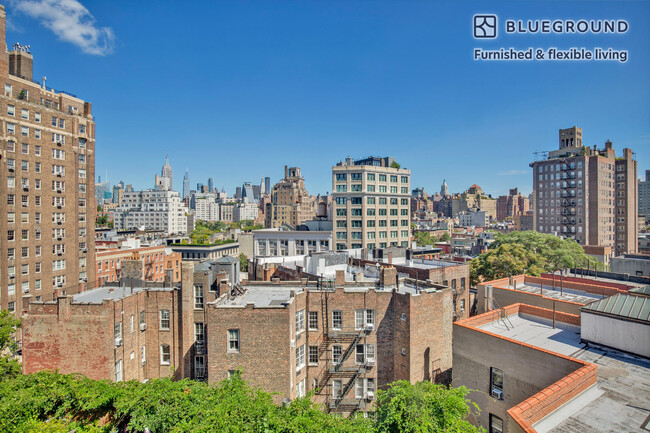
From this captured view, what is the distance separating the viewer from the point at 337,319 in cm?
2848

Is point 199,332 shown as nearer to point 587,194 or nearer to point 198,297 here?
point 198,297

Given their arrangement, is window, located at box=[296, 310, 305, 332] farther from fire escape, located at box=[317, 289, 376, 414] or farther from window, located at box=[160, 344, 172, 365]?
window, located at box=[160, 344, 172, 365]

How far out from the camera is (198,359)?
3058cm

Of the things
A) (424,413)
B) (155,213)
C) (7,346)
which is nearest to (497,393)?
(424,413)

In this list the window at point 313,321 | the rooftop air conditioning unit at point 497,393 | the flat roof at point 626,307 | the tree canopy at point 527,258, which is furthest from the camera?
the tree canopy at point 527,258

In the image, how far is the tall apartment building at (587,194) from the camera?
99.6 metres

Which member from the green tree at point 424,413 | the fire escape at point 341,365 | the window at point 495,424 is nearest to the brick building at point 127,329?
the fire escape at point 341,365

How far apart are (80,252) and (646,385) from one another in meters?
71.2

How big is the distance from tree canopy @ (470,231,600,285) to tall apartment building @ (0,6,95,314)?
59368 millimetres

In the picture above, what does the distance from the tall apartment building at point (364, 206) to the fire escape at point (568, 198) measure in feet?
189

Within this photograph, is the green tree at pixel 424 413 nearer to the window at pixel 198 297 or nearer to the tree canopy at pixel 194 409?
the tree canopy at pixel 194 409

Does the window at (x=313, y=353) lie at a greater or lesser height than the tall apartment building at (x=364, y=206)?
lesser

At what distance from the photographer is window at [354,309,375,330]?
28328 mm

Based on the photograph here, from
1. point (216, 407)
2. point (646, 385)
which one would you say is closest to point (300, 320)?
point (216, 407)
